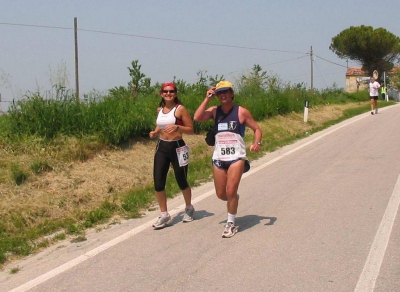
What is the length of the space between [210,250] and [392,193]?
384cm

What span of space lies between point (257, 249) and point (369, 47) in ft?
175

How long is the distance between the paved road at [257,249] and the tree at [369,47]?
48935 millimetres

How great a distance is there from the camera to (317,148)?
14.3 meters

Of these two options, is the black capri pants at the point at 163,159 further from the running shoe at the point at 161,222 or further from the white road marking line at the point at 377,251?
the white road marking line at the point at 377,251

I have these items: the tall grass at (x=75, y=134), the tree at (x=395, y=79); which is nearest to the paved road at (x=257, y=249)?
the tall grass at (x=75, y=134)

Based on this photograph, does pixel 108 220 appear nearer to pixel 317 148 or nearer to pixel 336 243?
pixel 336 243

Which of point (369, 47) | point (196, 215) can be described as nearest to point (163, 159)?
point (196, 215)

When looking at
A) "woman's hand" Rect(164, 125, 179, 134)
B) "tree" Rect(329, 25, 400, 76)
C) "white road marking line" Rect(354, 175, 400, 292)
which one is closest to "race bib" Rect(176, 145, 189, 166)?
"woman's hand" Rect(164, 125, 179, 134)

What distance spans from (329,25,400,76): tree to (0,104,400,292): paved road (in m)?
48.9

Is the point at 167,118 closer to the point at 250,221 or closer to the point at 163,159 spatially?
the point at 163,159

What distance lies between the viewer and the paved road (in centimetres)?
513

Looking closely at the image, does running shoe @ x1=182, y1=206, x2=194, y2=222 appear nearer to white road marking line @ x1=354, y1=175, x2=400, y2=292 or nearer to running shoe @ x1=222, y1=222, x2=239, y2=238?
running shoe @ x1=222, y1=222, x2=239, y2=238

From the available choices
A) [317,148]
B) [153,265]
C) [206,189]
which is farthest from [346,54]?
[153,265]

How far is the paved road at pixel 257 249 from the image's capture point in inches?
202
